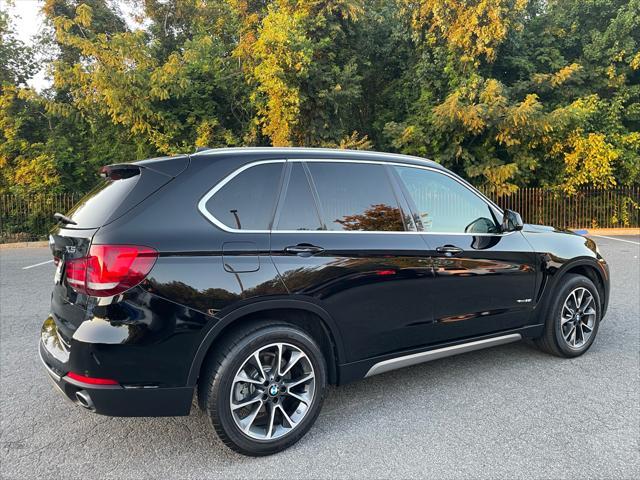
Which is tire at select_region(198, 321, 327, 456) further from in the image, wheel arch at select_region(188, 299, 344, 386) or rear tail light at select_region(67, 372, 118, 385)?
rear tail light at select_region(67, 372, 118, 385)

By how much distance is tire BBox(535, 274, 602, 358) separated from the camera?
4.11 meters

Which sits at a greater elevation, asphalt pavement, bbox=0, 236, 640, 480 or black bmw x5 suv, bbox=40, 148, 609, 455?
black bmw x5 suv, bbox=40, 148, 609, 455

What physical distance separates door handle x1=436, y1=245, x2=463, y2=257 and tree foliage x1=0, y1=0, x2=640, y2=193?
462 inches

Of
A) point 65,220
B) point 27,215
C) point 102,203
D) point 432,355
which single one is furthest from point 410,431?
point 27,215

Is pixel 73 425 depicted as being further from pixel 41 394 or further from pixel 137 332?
pixel 137 332

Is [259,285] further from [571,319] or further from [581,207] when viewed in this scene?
[581,207]

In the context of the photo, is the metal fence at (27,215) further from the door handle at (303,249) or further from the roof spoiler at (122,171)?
the door handle at (303,249)

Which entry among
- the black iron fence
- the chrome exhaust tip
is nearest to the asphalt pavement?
the chrome exhaust tip

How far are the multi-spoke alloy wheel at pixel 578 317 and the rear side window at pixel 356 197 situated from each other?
77.1 inches

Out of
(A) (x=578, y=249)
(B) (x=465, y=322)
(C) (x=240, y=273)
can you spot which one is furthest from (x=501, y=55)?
(C) (x=240, y=273)

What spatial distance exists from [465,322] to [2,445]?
3.13 m

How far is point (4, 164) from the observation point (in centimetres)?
1622

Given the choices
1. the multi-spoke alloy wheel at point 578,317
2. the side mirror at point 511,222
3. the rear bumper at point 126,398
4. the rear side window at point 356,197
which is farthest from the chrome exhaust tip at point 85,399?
the multi-spoke alloy wheel at point 578,317

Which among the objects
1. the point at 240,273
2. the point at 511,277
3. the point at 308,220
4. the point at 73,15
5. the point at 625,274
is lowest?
the point at 625,274
